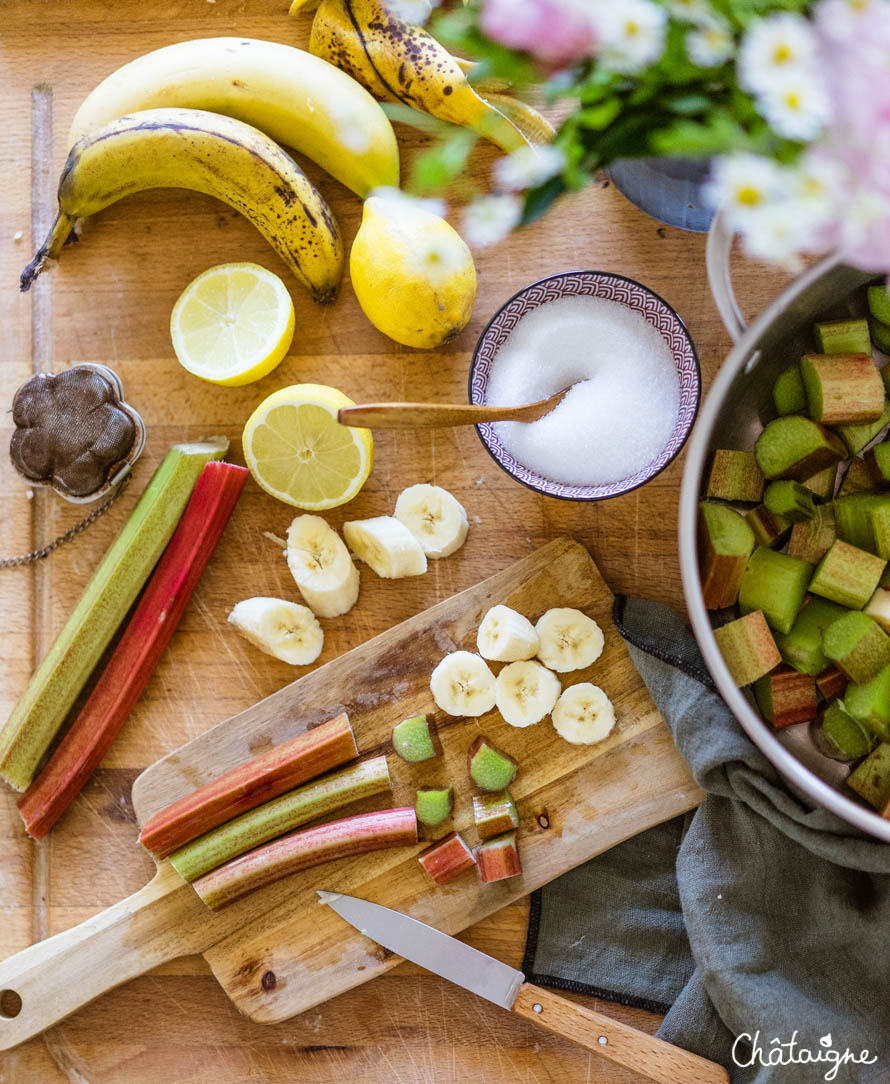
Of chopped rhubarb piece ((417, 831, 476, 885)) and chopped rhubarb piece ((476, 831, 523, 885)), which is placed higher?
chopped rhubarb piece ((476, 831, 523, 885))

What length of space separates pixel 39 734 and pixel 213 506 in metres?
0.64

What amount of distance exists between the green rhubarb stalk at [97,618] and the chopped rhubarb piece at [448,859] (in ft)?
2.81

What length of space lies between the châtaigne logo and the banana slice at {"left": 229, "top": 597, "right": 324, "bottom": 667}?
1.19 metres

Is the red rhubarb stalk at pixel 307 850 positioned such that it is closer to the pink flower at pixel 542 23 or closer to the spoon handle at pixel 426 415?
the spoon handle at pixel 426 415

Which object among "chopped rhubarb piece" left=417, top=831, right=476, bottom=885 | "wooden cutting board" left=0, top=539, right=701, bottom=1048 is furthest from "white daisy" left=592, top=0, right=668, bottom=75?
"chopped rhubarb piece" left=417, top=831, right=476, bottom=885

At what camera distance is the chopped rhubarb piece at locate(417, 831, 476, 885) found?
1890 millimetres

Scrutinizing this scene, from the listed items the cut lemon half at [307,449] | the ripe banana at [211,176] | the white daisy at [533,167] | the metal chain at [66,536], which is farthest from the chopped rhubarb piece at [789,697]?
the metal chain at [66,536]

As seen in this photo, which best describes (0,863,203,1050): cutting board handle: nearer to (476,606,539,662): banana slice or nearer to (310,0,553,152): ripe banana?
(476,606,539,662): banana slice

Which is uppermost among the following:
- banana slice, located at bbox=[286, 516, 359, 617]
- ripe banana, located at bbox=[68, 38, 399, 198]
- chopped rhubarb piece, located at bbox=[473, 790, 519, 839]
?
ripe banana, located at bbox=[68, 38, 399, 198]

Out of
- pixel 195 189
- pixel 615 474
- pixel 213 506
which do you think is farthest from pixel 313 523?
pixel 195 189

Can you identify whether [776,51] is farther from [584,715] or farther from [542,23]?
[584,715]

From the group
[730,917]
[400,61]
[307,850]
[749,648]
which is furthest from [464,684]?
[400,61]

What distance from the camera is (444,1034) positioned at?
1977 mm

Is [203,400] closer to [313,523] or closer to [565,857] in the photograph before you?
[313,523]
